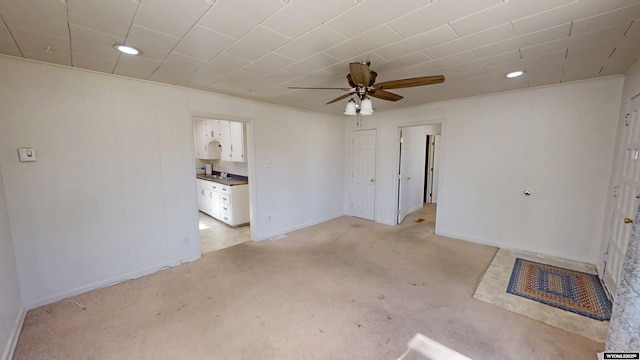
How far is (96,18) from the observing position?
1599mm

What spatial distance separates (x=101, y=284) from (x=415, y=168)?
5967mm

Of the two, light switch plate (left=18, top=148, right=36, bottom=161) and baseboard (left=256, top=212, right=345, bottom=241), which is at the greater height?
light switch plate (left=18, top=148, right=36, bottom=161)

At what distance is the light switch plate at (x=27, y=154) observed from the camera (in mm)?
2311

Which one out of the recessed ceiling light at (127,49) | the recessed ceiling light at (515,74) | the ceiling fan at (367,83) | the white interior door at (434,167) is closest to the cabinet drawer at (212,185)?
the recessed ceiling light at (127,49)

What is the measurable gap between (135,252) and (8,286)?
1.04 metres

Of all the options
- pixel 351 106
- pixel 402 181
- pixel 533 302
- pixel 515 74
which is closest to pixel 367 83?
pixel 351 106

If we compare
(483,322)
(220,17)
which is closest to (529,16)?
(220,17)

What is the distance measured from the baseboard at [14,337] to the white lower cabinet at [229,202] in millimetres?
2846

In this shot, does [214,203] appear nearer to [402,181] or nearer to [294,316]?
[294,316]

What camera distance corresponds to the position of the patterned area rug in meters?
2.37

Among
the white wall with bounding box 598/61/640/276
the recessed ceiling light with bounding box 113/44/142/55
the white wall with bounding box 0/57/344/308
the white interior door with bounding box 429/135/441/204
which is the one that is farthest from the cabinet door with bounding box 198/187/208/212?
the white wall with bounding box 598/61/640/276

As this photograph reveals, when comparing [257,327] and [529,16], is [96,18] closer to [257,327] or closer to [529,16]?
[257,327]

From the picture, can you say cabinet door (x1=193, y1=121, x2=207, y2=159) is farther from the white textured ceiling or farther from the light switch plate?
the light switch plate

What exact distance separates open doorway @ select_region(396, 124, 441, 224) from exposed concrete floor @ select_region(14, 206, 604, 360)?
2.01 m
